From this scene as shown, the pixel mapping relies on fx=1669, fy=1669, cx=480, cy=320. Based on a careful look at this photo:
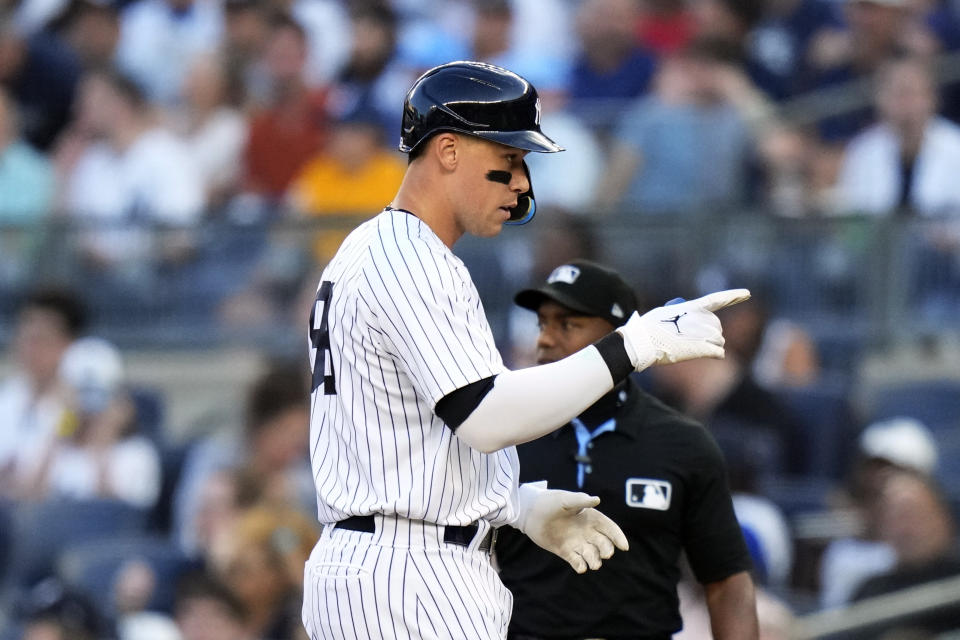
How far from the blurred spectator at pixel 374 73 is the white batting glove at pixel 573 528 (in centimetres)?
627

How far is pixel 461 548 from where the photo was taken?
10.8ft

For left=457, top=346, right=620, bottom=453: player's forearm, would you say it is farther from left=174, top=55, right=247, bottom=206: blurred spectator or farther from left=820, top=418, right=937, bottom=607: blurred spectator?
left=174, top=55, right=247, bottom=206: blurred spectator

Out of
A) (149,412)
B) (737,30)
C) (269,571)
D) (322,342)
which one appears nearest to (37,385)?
(149,412)

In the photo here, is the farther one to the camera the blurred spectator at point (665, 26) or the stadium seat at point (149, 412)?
the blurred spectator at point (665, 26)

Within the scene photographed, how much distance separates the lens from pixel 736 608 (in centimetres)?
417

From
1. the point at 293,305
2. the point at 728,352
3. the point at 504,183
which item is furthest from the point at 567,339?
the point at 293,305

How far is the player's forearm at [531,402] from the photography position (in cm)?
307

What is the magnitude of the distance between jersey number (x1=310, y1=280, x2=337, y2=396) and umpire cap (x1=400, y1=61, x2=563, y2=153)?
1.13ft

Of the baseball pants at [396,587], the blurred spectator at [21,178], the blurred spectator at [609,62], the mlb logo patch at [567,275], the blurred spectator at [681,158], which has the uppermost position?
the blurred spectator at [609,62]

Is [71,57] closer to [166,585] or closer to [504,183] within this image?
[166,585]

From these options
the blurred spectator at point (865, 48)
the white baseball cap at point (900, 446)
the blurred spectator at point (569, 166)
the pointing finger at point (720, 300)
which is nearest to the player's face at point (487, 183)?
the pointing finger at point (720, 300)

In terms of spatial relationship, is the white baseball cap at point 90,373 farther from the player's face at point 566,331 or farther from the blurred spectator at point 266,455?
the player's face at point 566,331

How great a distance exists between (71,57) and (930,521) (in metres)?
6.93

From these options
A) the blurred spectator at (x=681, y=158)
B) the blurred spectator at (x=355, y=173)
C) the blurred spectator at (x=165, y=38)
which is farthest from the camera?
the blurred spectator at (x=165, y=38)
